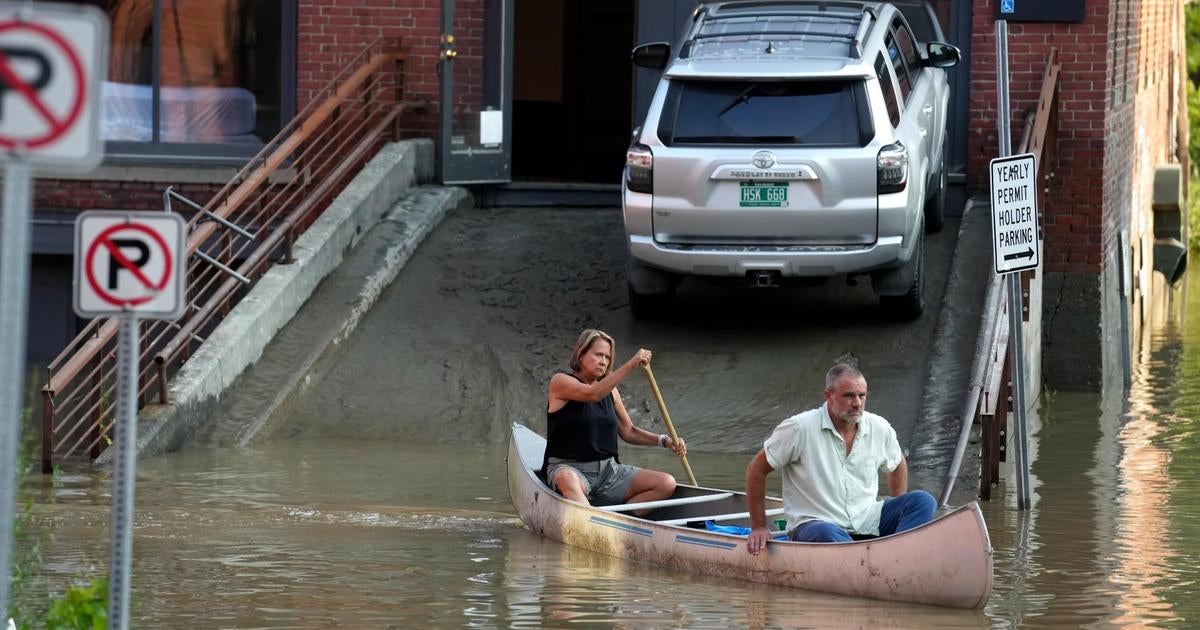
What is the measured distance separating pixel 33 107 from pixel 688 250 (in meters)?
8.99

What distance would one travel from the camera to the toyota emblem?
14.2 m

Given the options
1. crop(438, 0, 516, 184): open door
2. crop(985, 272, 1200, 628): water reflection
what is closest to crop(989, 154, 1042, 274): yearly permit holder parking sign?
crop(985, 272, 1200, 628): water reflection

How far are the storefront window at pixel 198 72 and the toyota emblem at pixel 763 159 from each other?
6.19m

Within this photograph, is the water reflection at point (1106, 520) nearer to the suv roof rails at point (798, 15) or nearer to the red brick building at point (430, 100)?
the red brick building at point (430, 100)

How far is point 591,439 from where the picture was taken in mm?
11570

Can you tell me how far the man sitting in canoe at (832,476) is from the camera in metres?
9.82

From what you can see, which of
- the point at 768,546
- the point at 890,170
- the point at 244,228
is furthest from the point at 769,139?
the point at 244,228

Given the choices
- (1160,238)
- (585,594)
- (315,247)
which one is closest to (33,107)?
(585,594)

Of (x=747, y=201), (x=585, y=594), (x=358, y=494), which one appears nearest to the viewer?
(x=585, y=594)

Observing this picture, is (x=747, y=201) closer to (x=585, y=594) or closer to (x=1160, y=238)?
(x=585, y=594)

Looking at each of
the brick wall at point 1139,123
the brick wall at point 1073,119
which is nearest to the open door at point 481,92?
the brick wall at point 1073,119

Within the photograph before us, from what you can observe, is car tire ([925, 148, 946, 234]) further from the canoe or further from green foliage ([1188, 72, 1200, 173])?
green foliage ([1188, 72, 1200, 173])

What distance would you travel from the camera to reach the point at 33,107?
586 cm

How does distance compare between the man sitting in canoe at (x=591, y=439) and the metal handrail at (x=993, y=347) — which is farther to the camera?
the metal handrail at (x=993, y=347)
